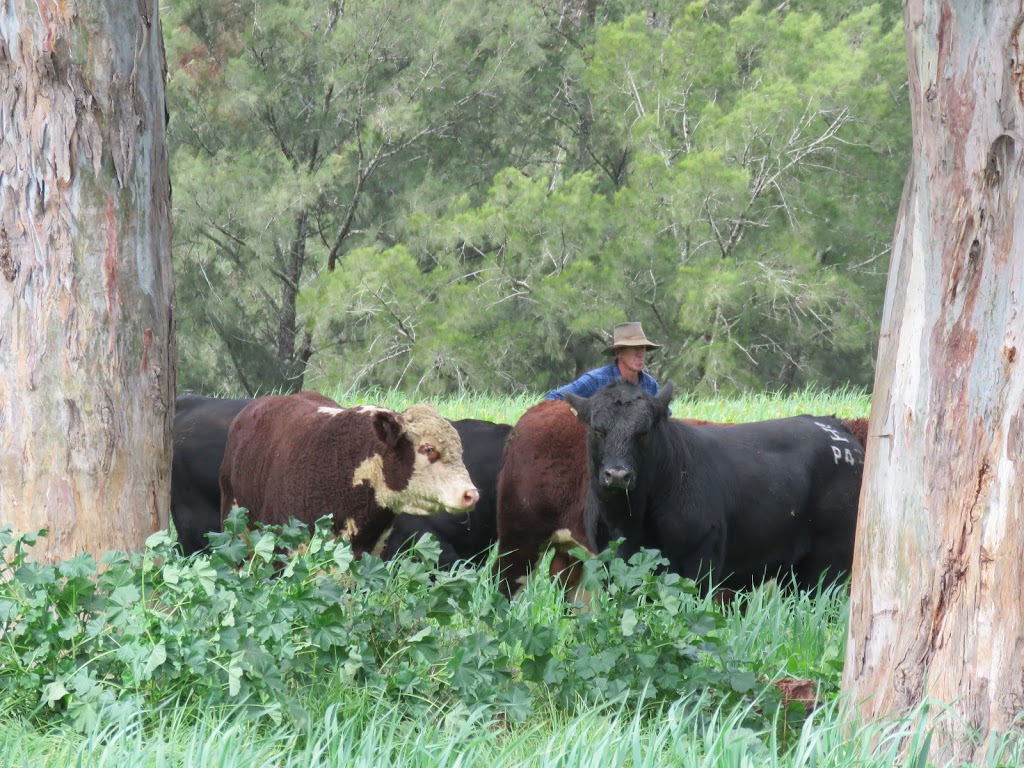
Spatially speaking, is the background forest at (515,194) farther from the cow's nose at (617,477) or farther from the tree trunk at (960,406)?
the tree trunk at (960,406)

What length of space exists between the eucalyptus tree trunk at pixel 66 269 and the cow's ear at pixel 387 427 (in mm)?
2310

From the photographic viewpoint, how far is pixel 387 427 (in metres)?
7.52

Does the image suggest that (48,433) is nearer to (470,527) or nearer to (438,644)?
(438,644)

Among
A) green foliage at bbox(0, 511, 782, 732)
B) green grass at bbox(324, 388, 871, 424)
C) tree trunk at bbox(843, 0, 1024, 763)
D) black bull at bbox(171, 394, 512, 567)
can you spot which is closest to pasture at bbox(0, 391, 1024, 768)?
green foliage at bbox(0, 511, 782, 732)

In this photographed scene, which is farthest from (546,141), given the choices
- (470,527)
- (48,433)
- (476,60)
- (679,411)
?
(48,433)

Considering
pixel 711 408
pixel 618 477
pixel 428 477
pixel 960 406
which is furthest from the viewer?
pixel 711 408

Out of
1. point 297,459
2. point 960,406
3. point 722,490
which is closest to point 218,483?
point 297,459

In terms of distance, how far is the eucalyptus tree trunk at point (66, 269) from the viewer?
16.9 feet

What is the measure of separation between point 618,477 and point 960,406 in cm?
323

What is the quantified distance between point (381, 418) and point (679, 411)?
7.54 metres

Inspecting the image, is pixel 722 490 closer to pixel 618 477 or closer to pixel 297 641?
pixel 618 477

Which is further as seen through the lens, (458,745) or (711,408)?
(711,408)

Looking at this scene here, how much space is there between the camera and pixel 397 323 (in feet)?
84.0

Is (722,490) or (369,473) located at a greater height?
(369,473)
